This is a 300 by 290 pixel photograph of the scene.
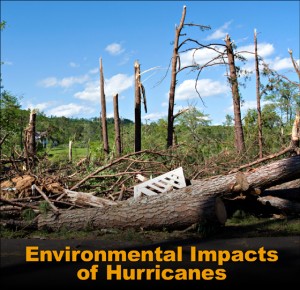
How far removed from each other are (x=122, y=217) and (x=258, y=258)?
2.69 meters

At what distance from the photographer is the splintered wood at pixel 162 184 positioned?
29.0ft

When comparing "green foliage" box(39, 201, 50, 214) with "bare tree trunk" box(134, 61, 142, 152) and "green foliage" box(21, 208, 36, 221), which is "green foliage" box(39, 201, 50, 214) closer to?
"green foliage" box(21, 208, 36, 221)

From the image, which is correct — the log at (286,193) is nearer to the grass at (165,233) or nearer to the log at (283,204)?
the log at (283,204)

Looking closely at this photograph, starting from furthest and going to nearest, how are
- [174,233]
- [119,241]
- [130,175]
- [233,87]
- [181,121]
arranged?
[181,121]
[233,87]
[130,175]
[174,233]
[119,241]

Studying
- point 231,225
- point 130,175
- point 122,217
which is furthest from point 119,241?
point 130,175

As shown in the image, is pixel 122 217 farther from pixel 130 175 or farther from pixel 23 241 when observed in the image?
pixel 130 175

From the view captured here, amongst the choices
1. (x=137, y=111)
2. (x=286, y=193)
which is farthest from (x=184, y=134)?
(x=286, y=193)

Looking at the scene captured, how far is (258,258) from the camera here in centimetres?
546

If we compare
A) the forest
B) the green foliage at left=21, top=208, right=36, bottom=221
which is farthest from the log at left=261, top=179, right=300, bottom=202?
the green foliage at left=21, top=208, right=36, bottom=221

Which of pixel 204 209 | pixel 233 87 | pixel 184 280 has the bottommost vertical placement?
pixel 184 280

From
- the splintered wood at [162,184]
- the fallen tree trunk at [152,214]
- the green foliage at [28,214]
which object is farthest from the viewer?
→ the splintered wood at [162,184]

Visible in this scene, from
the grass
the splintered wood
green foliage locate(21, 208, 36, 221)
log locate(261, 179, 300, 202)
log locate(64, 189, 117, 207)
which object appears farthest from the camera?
log locate(261, 179, 300, 202)

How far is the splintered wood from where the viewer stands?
8844mm

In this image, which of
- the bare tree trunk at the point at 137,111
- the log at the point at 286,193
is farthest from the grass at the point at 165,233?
the bare tree trunk at the point at 137,111
